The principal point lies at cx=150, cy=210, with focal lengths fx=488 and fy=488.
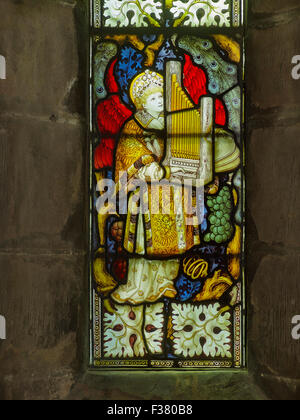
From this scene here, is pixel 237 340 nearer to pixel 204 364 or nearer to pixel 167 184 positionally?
pixel 204 364

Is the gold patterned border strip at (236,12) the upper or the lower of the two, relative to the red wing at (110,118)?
upper

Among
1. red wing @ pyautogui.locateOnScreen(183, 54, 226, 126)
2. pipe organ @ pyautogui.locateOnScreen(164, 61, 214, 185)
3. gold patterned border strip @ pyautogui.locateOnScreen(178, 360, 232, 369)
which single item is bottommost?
gold patterned border strip @ pyautogui.locateOnScreen(178, 360, 232, 369)

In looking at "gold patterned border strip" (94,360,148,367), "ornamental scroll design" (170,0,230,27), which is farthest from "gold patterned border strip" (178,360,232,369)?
"ornamental scroll design" (170,0,230,27)

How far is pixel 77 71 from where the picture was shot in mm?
2994

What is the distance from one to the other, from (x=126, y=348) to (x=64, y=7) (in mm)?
2124

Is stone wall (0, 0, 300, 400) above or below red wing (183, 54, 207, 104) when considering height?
below

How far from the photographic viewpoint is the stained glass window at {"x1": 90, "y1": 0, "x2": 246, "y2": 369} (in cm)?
301

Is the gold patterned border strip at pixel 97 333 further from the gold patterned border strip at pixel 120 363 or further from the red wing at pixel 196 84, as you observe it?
the red wing at pixel 196 84

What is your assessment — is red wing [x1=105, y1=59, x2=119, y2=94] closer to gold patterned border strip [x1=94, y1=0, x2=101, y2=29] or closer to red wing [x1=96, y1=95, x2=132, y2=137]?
red wing [x1=96, y1=95, x2=132, y2=137]

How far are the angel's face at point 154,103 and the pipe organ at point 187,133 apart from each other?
0.15ft

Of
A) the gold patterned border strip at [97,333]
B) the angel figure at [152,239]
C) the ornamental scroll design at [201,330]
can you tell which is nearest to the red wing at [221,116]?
the angel figure at [152,239]

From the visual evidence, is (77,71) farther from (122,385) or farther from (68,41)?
(122,385)

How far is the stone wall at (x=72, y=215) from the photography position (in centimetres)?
282
